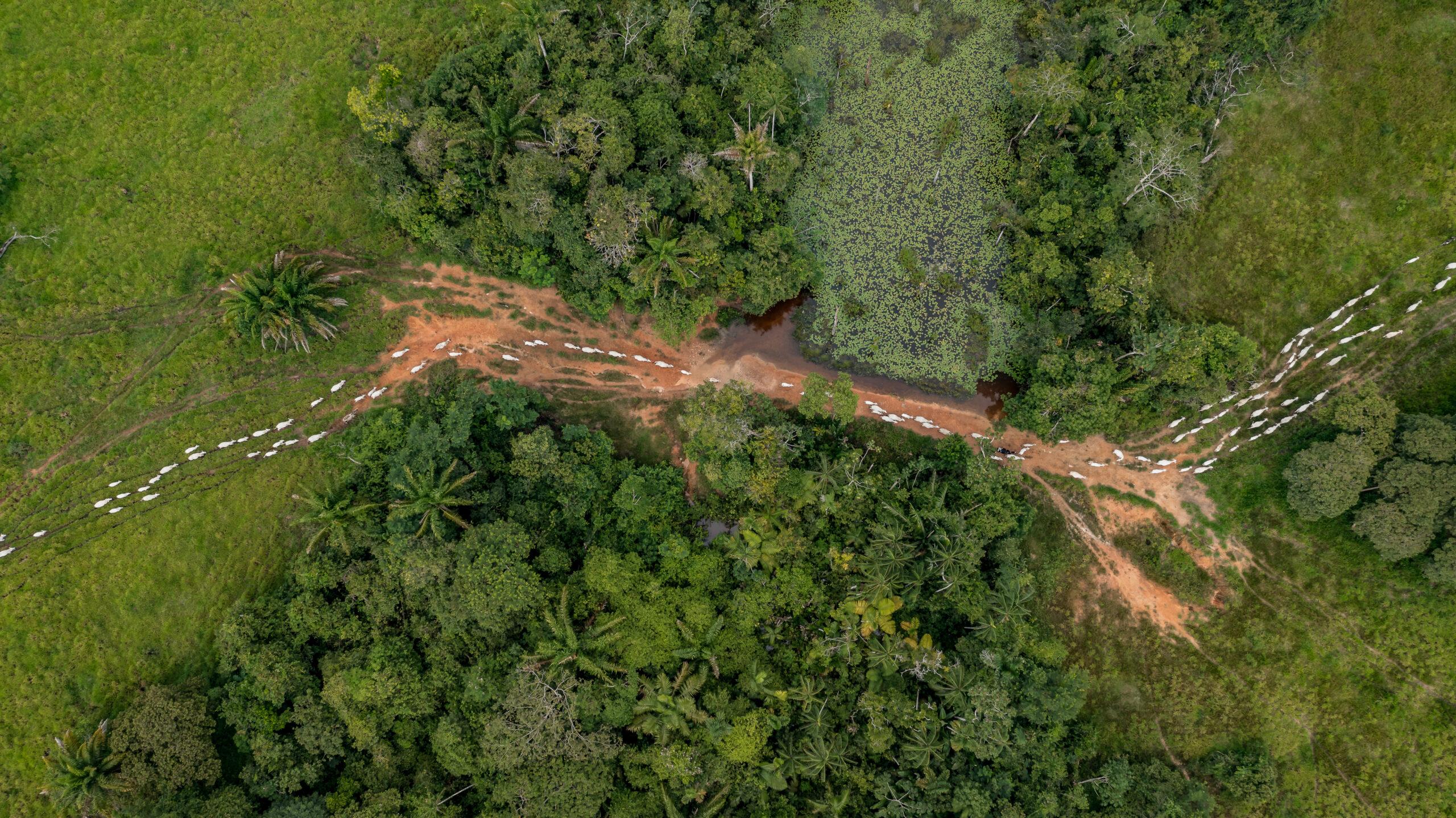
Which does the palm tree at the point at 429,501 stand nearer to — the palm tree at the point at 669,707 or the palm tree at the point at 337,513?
the palm tree at the point at 337,513

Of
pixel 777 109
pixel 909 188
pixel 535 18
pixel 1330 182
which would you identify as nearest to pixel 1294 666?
pixel 1330 182

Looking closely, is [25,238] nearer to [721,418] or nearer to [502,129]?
[502,129]

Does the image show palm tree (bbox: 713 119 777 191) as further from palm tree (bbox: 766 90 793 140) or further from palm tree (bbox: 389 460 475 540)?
palm tree (bbox: 389 460 475 540)

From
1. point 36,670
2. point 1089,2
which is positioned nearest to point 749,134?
point 1089,2

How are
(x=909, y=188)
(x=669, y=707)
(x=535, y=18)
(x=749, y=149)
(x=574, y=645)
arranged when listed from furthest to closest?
(x=909, y=188), (x=535, y=18), (x=749, y=149), (x=669, y=707), (x=574, y=645)

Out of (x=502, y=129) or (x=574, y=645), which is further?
(x=502, y=129)

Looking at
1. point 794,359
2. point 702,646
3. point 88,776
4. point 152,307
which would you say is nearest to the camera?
point 88,776
